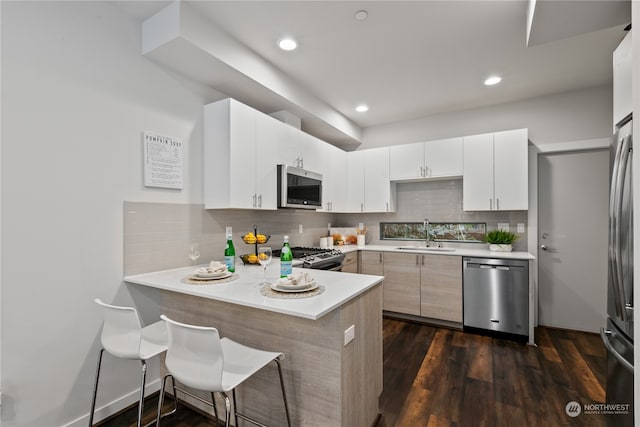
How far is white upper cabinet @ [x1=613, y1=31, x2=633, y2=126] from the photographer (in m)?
1.49

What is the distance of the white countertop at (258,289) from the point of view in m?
1.35

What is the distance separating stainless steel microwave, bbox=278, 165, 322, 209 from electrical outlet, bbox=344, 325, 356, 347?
1.64 m

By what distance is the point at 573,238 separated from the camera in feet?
11.0

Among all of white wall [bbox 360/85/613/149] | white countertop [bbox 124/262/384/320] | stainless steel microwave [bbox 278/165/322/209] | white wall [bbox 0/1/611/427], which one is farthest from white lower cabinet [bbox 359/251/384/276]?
white wall [bbox 0/1/611/427]

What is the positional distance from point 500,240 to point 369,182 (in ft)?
5.90

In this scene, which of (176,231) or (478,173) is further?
(478,173)

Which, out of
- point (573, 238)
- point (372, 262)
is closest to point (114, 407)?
point (372, 262)

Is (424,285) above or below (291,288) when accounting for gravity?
below

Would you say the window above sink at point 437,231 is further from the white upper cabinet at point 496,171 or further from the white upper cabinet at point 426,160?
the white upper cabinet at point 426,160

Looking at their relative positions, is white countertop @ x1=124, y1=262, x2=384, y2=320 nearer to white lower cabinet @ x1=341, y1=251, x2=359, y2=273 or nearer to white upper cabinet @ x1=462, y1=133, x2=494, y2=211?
white lower cabinet @ x1=341, y1=251, x2=359, y2=273

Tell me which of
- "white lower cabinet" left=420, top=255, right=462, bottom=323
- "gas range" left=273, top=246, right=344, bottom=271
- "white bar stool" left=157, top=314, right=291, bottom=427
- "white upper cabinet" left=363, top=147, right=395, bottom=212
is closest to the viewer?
"white bar stool" left=157, top=314, right=291, bottom=427

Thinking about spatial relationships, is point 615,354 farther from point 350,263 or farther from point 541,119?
point 541,119

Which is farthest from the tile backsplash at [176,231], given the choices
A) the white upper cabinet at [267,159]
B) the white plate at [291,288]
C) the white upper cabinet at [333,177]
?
the white plate at [291,288]

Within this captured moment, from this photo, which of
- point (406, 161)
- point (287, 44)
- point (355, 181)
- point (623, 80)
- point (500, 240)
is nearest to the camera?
point (623, 80)
